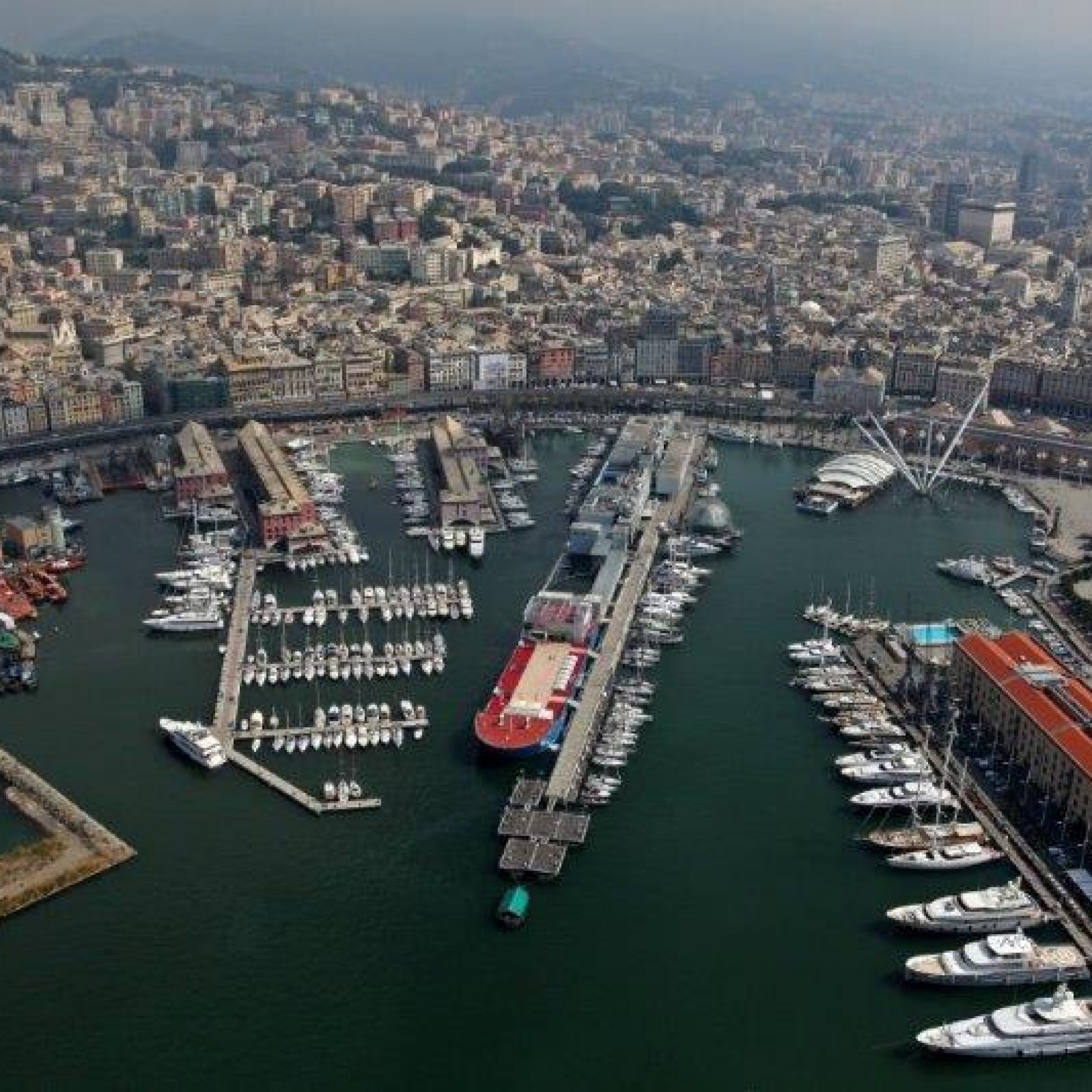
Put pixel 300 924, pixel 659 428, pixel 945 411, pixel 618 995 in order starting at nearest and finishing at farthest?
1. pixel 618 995
2. pixel 300 924
3. pixel 659 428
4. pixel 945 411

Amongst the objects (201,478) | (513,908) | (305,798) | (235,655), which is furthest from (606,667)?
(201,478)

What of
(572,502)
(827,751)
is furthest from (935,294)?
(827,751)

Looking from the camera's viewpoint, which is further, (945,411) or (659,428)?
(945,411)

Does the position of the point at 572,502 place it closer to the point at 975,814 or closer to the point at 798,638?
the point at 798,638

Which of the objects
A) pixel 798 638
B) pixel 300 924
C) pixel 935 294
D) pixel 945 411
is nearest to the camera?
pixel 300 924

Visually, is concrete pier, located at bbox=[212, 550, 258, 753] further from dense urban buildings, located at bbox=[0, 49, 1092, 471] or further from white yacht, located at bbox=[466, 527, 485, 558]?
dense urban buildings, located at bbox=[0, 49, 1092, 471]

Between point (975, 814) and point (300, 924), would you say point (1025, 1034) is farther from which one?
point (300, 924)
